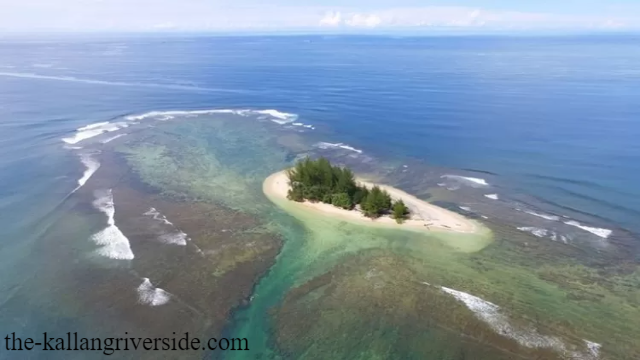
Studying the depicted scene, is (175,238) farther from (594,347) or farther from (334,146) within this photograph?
(334,146)

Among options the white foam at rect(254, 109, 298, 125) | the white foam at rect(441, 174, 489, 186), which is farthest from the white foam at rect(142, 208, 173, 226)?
the white foam at rect(254, 109, 298, 125)

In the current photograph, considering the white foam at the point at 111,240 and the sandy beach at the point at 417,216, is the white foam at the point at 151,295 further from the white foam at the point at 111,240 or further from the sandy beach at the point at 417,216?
the sandy beach at the point at 417,216

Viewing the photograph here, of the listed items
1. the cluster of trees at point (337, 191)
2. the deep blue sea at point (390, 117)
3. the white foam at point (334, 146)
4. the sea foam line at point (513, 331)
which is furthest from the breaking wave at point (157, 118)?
the sea foam line at point (513, 331)

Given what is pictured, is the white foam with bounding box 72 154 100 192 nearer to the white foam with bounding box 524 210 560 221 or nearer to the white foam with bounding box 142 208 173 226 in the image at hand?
the white foam with bounding box 142 208 173 226

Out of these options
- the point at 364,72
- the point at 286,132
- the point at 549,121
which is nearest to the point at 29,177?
the point at 286,132

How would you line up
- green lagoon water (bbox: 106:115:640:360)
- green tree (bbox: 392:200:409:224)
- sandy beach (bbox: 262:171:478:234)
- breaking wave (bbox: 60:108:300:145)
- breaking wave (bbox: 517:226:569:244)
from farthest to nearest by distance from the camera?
breaking wave (bbox: 60:108:300:145)
green tree (bbox: 392:200:409:224)
sandy beach (bbox: 262:171:478:234)
breaking wave (bbox: 517:226:569:244)
green lagoon water (bbox: 106:115:640:360)
